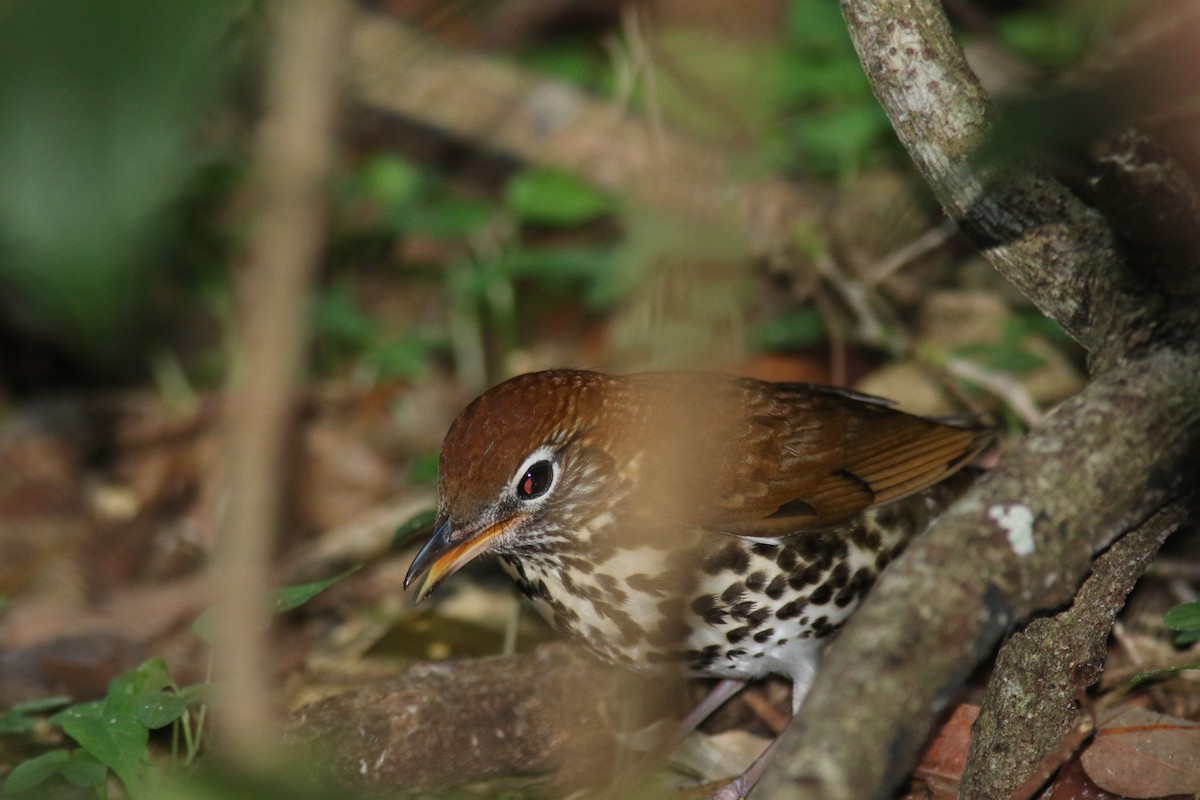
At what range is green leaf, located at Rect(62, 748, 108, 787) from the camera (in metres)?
3.33

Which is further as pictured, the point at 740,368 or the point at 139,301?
the point at 740,368

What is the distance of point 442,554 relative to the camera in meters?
3.31

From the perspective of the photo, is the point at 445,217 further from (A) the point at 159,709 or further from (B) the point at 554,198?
(A) the point at 159,709

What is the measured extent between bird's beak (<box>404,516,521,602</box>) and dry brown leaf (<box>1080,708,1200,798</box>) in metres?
1.64

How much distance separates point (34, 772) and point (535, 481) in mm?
1444

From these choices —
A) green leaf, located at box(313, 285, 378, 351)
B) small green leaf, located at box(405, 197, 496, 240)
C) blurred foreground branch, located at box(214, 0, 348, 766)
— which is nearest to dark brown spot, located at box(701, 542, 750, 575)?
blurred foreground branch, located at box(214, 0, 348, 766)

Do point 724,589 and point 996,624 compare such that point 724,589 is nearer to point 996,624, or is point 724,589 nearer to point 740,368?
point 996,624

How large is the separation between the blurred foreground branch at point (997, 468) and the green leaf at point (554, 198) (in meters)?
3.24

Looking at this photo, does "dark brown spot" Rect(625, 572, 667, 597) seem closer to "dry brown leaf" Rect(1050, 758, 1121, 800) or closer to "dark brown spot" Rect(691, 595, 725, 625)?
"dark brown spot" Rect(691, 595, 725, 625)

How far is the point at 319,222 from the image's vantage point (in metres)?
1.37

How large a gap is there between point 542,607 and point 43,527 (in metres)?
2.96

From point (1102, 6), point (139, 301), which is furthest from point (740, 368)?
point (139, 301)

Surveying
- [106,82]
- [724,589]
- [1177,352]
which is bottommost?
[1177,352]

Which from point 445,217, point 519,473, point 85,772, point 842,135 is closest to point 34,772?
point 85,772
